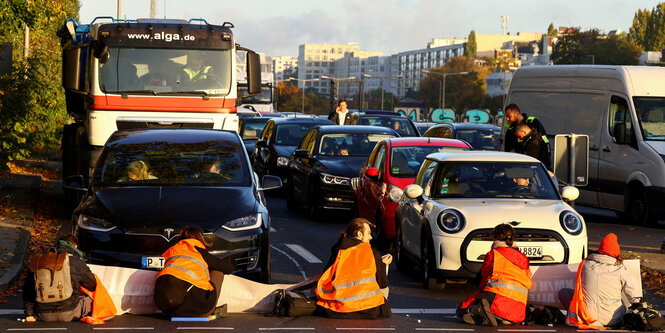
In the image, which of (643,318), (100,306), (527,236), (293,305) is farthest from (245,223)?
(643,318)

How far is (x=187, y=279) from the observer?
9.02 meters

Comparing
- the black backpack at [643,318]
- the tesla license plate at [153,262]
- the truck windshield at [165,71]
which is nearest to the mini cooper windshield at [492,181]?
the black backpack at [643,318]

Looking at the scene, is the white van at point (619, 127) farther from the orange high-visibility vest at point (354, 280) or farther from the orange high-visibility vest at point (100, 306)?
the orange high-visibility vest at point (100, 306)

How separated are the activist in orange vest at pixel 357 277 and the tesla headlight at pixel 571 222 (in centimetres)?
246

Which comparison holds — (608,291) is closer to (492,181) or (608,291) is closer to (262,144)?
(492,181)

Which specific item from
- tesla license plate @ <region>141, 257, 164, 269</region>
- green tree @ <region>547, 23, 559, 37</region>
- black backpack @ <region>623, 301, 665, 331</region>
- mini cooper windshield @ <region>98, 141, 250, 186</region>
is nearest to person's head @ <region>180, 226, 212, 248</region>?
tesla license plate @ <region>141, 257, 164, 269</region>

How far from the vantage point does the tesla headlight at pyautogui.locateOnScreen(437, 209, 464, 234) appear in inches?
428

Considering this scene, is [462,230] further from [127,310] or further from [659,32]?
[659,32]

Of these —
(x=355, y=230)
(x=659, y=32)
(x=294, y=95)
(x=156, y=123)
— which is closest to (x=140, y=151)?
(x=355, y=230)

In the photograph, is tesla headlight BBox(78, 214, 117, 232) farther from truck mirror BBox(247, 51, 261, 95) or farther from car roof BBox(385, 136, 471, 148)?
truck mirror BBox(247, 51, 261, 95)

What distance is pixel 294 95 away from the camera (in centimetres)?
17425

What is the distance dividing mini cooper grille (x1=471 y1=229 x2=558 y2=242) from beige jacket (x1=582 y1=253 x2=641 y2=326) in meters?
1.69

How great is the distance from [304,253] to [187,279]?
17.4ft

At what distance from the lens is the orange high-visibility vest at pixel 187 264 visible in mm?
9023
